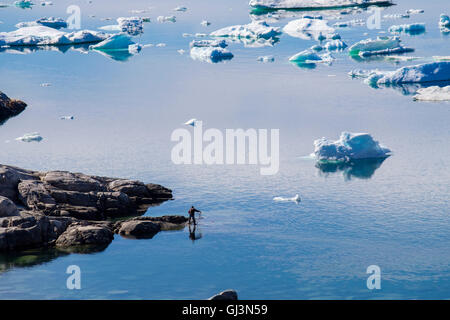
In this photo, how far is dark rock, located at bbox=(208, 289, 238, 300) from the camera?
23.5 metres

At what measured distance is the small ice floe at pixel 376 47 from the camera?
245ft

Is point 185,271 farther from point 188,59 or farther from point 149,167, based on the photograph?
point 188,59

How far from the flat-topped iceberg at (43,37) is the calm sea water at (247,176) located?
5277 mm

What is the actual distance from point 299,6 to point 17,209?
88.9 metres

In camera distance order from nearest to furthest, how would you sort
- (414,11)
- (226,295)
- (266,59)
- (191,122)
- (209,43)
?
1. (226,295)
2. (191,122)
3. (266,59)
4. (209,43)
5. (414,11)

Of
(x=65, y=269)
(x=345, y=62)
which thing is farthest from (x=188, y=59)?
(x=65, y=269)

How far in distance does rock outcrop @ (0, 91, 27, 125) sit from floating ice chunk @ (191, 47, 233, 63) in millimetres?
24691

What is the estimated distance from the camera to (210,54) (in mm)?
79125

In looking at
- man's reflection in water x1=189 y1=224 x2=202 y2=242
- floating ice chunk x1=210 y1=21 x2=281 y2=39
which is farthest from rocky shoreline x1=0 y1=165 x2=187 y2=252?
floating ice chunk x1=210 y1=21 x2=281 y2=39

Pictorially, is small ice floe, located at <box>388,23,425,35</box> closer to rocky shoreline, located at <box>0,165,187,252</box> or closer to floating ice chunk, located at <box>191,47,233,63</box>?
floating ice chunk, located at <box>191,47,233,63</box>

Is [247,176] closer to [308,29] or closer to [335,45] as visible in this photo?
[335,45]

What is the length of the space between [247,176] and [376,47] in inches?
1573

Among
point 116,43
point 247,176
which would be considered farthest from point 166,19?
point 247,176

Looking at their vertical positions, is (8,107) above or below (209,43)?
below
